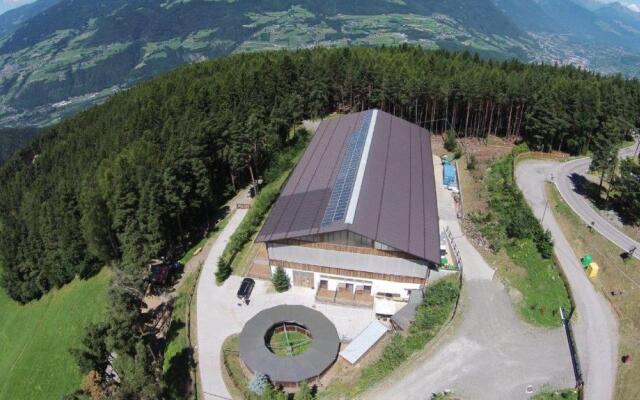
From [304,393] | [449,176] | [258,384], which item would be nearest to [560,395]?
[304,393]

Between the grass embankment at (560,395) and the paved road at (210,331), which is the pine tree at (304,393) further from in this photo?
the grass embankment at (560,395)

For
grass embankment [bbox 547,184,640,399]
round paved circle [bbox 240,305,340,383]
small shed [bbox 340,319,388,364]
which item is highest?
round paved circle [bbox 240,305,340,383]

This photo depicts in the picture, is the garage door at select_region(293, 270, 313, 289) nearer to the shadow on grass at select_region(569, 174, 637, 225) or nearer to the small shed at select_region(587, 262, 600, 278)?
the small shed at select_region(587, 262, 600, 278)

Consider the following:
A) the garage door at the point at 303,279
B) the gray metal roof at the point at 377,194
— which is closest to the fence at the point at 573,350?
the gray metal roof at the point at 377,194

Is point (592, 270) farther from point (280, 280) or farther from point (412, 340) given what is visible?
point (280, 280)

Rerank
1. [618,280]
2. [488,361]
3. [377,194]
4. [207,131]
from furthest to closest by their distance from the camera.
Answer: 1. [207,131]
2. [377,194]
3. [618,280]
4. [488,361]

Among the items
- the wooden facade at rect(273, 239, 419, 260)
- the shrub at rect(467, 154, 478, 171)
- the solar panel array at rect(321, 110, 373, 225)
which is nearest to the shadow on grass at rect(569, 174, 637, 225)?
Result: the shrub at rect(467, 154, 478, 171)
